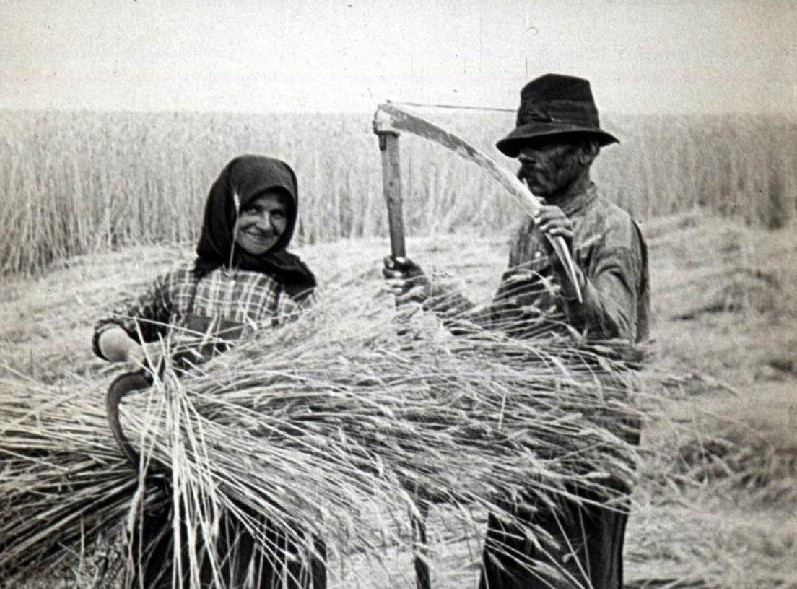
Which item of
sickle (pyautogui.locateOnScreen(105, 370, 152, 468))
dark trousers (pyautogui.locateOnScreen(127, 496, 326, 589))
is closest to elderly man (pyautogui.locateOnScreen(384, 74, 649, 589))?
dark trousers (pyautogui.locateOnScreen(127, 496, 326, 589))

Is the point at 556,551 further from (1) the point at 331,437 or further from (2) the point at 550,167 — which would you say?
(2) the point at 550,167

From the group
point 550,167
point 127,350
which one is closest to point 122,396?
point 127,350

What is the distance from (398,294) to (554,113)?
0.51 metres

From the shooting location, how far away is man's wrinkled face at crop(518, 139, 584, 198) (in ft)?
7.20

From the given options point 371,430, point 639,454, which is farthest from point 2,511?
point 639,454

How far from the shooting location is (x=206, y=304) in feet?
6.99

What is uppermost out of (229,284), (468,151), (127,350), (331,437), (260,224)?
(468,151)

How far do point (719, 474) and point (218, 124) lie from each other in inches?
50.8

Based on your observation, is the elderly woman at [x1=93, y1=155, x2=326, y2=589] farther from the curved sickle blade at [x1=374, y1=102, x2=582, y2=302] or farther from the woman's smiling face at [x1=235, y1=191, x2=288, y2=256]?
the curved sickle blade at [x1=374, y1=102, x2=582, y2=302]

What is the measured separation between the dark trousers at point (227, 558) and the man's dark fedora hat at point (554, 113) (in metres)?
0.92

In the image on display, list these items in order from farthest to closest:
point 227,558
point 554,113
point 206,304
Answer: point 554,113
point 206,304
point 227,558

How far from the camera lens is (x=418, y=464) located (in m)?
2.06

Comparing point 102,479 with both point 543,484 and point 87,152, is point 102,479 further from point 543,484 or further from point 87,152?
point 543,484

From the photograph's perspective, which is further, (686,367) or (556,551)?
(686,367)
